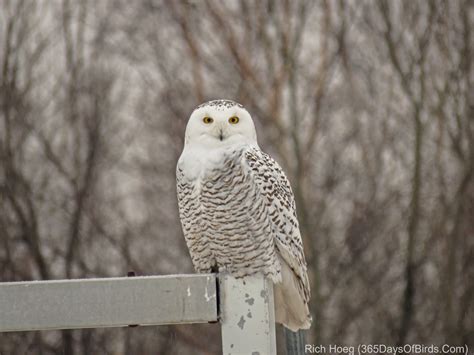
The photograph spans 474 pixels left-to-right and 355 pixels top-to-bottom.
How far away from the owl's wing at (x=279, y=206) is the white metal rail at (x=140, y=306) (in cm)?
83

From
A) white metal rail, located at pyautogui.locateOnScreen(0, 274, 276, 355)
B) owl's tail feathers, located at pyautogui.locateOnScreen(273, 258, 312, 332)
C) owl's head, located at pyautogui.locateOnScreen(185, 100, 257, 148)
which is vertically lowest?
owl's tail feathers, located at pyautogui.locateOnScreen(273, 258, 312, 332)

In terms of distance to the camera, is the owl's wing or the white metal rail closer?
the white metal rail

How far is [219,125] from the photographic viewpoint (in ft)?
7.71

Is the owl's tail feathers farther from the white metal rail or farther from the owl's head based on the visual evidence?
the white metal rail

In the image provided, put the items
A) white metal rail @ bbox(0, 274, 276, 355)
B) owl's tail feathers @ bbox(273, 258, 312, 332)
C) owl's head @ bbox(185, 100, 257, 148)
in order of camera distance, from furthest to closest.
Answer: owl's tail feathers @ bbox(273, 258, 312, 332)
owl's head @ bbox(185, 100, 257, 148)
white metal rail @ bbox(0, 274, 276, 355)

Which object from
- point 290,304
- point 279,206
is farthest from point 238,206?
point 290,304

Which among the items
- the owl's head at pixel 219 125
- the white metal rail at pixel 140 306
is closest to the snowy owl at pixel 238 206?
the owl's head at pixel 219 125

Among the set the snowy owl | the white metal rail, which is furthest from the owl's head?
the white metal rail

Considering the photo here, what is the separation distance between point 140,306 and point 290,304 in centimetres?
108

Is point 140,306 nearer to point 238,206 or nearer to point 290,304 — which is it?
point 238,206

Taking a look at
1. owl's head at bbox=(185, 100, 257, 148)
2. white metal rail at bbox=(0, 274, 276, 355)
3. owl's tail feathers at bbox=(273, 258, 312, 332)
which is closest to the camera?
white metal rail at bbox=(0, 274, 276, 355)

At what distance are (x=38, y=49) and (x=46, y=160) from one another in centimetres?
72

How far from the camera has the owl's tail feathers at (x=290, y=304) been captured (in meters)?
2.52

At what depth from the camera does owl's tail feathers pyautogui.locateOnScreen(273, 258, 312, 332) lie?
8.27 feet
